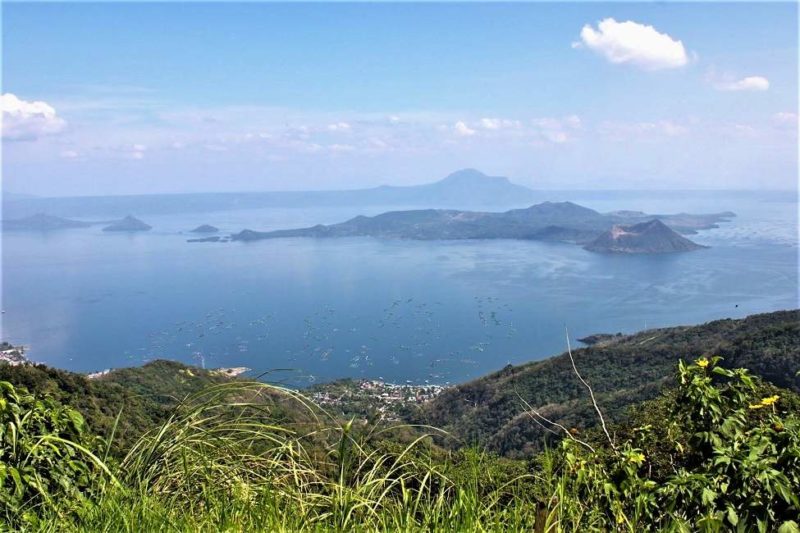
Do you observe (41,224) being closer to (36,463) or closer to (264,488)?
(36,463)

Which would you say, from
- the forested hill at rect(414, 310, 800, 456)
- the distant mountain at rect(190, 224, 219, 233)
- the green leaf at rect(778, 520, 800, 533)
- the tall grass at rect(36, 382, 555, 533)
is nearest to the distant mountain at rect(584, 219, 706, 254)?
the forested hill at rect(414, 310, 800, 456)

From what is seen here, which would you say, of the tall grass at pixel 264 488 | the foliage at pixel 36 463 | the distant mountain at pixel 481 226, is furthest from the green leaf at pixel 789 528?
the distant mountain at pixel 481 226

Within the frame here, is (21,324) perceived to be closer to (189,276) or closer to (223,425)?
(189,276)

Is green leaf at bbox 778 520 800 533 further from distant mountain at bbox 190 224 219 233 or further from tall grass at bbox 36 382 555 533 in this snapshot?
distant mountain at bbox 190 224 219 233

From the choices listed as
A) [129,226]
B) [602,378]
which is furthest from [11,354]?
[129,226]

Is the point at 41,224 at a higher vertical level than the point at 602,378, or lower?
higher
